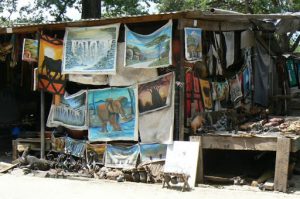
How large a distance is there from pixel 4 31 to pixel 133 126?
3761mm

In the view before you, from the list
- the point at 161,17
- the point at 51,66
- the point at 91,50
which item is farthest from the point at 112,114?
the point at 161,17

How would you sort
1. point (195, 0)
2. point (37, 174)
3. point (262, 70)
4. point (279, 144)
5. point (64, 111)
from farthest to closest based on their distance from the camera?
point (195, 0), point (262, 70), point (64, 111), point (37, 174), point (279, 144)

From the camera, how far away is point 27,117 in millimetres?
14602

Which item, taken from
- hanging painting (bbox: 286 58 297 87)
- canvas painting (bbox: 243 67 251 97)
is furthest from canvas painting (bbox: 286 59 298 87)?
canvas painting (bbox: 243 67 251 97)

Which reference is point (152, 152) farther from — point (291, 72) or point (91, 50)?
point (291, 72)

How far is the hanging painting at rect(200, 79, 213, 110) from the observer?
9.78 m

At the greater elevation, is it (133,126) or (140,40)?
(140,40)

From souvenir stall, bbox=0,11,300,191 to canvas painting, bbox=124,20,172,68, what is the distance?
19mm

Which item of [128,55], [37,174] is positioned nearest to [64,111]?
[37,174]

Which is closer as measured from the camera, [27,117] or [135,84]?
[135,84]

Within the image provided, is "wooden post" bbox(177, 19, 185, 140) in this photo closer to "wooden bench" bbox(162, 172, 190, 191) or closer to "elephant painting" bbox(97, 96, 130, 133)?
"wooden bench" bbox(162, 172, 190, 191)

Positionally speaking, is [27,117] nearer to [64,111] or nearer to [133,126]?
[64,111]

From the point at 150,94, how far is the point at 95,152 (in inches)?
71.7

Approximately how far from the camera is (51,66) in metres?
10.6
